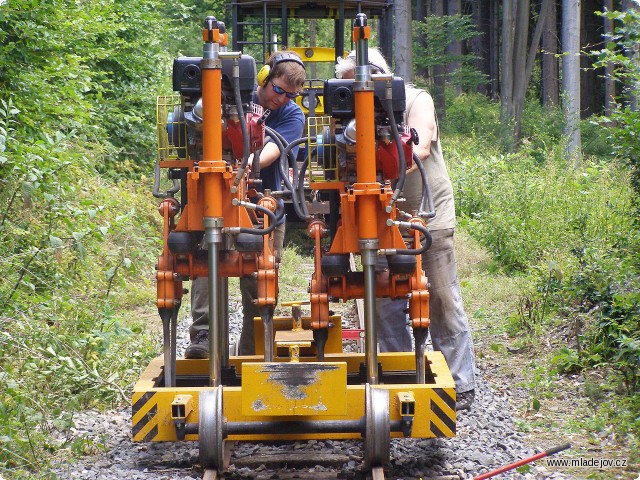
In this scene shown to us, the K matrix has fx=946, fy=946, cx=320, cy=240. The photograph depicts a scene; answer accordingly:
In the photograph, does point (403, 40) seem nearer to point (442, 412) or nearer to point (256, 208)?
point (256, 208)

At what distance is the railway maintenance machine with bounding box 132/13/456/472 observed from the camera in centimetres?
502

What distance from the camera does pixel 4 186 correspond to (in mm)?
7559

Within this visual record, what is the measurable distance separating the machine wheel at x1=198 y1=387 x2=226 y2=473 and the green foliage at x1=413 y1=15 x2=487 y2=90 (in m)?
28.7

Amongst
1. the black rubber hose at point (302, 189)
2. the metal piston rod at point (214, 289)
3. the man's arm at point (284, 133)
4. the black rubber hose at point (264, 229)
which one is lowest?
the metal piston rod at point (214, 289)

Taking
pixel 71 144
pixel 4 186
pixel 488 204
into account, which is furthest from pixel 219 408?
pixel 488 204

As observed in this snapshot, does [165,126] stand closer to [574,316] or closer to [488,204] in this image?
[574,316]

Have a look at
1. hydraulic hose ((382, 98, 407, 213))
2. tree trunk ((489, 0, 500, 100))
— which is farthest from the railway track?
tree trunk ((489, 0, 500, 100))

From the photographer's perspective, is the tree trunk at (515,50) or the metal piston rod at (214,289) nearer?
the metal piston rod at (214,289)

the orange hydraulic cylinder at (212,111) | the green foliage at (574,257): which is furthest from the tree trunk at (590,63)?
→ the orange hydraulic cylinder at (212,111)

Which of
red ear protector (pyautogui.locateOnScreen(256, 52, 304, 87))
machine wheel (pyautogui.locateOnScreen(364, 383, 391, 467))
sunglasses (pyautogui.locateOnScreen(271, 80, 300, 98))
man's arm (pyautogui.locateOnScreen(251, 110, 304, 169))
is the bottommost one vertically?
machine wheel (pyautogui.locateOnScreen(364, 383, 391, 467))

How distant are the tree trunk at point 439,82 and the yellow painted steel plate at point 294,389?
2933 centimetres

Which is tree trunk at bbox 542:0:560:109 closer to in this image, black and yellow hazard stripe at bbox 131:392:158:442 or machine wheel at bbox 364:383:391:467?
machine wheel at bbox 364:383:391:467

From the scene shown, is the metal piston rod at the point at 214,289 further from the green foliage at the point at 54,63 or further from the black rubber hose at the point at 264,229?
the green foliage at the point at 54,63

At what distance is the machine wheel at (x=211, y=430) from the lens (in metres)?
4.98
